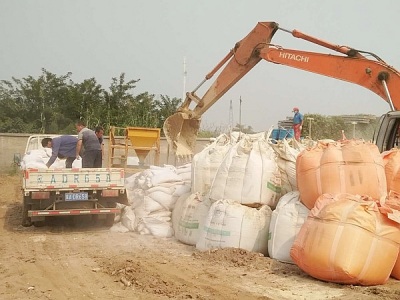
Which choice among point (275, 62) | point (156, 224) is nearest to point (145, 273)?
point (156, 224)

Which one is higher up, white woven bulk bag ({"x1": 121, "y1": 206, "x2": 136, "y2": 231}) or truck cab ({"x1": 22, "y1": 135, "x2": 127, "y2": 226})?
truck cab ({"x1": 22, "y1": 135, "x2": 127, "y2": 226})

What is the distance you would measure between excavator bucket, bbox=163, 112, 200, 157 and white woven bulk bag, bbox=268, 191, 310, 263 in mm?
4672

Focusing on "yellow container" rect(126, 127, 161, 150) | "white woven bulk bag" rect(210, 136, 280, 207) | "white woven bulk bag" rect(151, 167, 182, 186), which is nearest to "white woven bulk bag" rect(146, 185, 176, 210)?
"white woven bulk bag" rect(151, 167, 182, 186)

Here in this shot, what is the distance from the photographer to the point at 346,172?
19.5 feet

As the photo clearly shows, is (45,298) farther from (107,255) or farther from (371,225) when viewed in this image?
(371,225)

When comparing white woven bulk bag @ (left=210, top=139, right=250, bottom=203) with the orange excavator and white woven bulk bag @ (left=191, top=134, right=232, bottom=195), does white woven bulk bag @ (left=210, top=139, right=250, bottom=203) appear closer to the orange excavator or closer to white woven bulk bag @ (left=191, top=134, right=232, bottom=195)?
white woven bulk bag @ (left=191, top=134, right=232, bottom=195)

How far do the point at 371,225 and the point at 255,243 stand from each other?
1.71 meters

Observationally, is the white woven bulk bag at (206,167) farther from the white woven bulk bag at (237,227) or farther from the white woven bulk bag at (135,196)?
the white woven bulk bag at (135,196)

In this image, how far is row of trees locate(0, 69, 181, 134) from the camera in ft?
90.9

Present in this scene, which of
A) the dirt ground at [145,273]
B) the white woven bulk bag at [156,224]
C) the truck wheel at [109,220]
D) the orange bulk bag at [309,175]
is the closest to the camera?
the dirt ground at [145,273]

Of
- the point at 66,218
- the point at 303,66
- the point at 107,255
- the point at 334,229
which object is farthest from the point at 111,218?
the point at 334,229

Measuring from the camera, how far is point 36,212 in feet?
28.5

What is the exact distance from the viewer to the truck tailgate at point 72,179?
8766 mm

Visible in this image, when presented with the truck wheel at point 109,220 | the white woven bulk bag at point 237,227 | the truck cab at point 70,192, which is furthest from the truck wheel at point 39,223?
the white woven bulk bag at point 237,227
